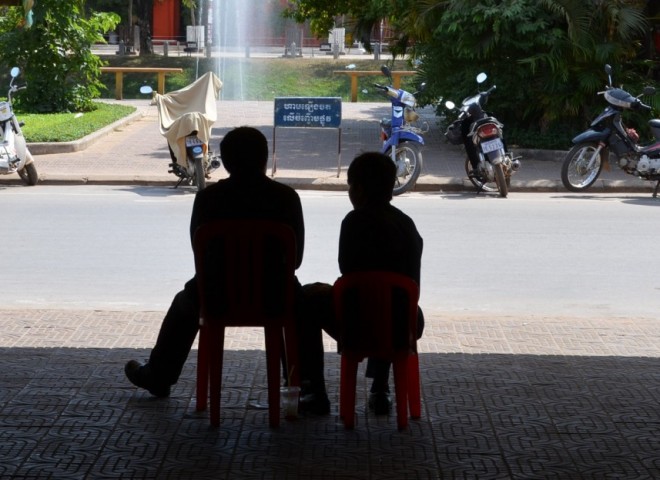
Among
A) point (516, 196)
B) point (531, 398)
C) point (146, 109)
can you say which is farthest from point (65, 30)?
point (531, 398)

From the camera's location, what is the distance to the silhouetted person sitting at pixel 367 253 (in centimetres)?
513

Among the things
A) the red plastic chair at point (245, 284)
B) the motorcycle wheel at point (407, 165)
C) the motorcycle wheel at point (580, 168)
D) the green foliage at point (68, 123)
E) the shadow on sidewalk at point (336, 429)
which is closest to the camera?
the shadow on sidewalk at point (336, 429)

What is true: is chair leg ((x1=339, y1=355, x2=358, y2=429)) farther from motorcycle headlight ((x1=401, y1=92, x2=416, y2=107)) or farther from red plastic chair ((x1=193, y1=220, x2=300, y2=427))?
motorcycle headlight ((x1=401, y1=92, x2=416, y2=107))

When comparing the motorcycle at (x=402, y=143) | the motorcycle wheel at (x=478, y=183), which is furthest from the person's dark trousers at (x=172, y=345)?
the motorcycle wheel at (x=478, y=183)

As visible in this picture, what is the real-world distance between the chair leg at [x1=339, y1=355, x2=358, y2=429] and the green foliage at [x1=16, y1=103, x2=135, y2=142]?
15.0 metres

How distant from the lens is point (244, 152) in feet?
17.2

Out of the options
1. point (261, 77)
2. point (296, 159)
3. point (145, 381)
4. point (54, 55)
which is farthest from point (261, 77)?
point (145, 381)

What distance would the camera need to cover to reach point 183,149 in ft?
49.3

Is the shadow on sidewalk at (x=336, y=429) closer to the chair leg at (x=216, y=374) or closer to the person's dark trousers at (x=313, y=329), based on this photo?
the chair leg at (x=216, y=374)

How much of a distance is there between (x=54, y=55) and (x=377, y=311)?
2138cm

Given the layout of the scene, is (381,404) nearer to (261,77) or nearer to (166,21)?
(261,77)

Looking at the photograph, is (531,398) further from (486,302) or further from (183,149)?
(183,149)

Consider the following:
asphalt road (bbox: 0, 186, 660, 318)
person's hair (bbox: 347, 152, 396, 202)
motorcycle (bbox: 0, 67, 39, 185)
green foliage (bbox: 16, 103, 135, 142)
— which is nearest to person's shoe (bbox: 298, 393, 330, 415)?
person's hair (bbox: 347, 152, 396, 202)

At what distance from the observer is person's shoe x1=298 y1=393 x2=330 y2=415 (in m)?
5.38
